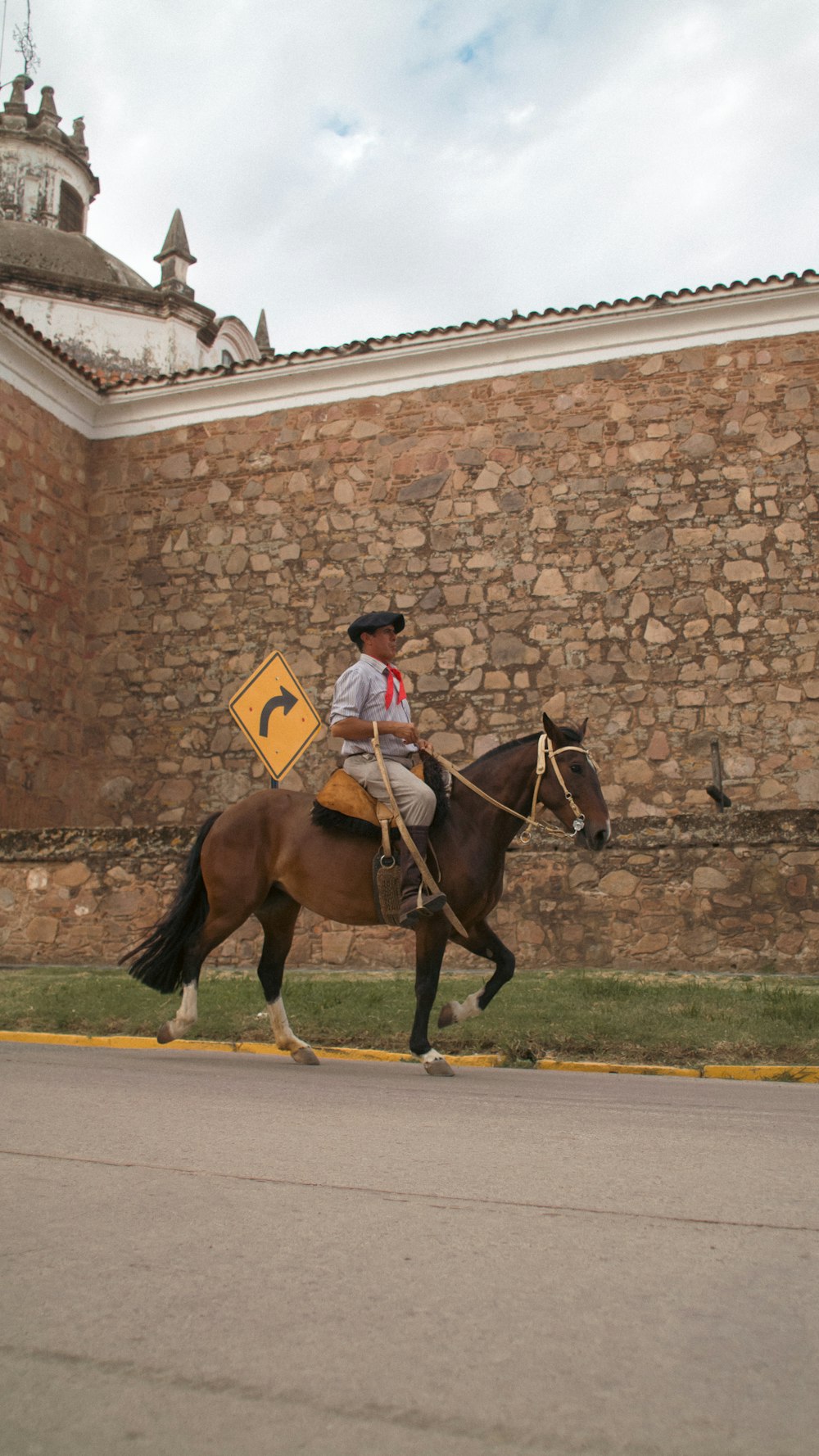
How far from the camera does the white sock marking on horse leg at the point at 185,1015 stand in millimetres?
7379

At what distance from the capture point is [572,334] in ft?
55.5

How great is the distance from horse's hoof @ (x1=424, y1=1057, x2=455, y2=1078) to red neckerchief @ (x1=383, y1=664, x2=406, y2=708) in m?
2.02

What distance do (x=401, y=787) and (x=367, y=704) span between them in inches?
21.7

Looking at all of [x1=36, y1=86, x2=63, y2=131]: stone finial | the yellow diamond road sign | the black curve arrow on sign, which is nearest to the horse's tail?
the yellow diamond road sign

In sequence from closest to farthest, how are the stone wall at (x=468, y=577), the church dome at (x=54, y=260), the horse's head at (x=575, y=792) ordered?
the horse's head at (x=575, y=792), the stone wall at (x=468, y=577), the church dome at (x=54, y=260)

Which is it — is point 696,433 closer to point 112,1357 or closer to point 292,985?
point 292,985

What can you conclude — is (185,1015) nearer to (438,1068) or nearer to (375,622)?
(438,1068)

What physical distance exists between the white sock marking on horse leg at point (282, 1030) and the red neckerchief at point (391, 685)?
1870 millimetres

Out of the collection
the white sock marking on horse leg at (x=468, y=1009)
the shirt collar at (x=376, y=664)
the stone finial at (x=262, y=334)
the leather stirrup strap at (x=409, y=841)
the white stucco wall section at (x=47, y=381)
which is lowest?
the white sock marking on horse leg at (x=468, y=1009)

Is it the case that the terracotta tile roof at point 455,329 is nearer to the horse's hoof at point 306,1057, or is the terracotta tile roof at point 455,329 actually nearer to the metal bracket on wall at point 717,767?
the metal bracket on wall at point 717,767

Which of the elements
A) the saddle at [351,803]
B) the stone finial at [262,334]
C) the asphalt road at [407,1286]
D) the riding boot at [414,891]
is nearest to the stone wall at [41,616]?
the saddle at [351,803]

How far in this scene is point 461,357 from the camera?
687 inches

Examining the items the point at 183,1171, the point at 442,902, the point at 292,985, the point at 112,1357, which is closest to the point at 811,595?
the point at 292,985

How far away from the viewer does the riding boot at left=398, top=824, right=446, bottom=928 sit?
6.73 m
